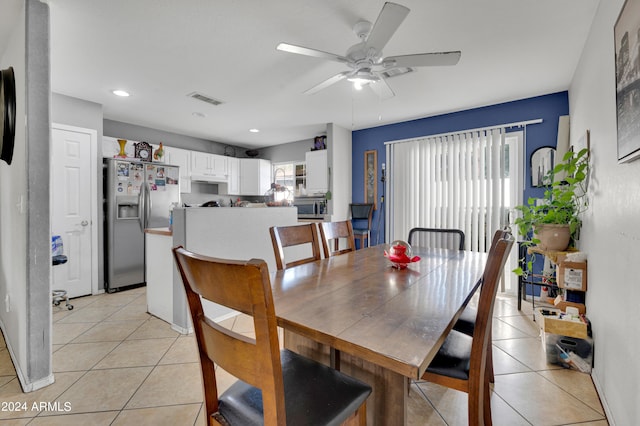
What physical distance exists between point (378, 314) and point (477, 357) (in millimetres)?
430

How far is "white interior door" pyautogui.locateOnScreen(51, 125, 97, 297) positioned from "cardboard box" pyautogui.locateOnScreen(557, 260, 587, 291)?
4950 mm

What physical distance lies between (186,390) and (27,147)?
5.71 ft

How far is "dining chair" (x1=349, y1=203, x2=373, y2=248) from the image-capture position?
187 inches

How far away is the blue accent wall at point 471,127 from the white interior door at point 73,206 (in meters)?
3.81

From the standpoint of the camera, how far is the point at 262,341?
25.5 inches

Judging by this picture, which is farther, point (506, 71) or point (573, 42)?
point (506, 71)

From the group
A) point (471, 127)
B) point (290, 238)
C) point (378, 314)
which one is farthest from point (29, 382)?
point (471, 127)

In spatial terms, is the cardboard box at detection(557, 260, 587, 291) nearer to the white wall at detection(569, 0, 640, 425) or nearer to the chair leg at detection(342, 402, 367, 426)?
the white wall at detection(569, 0, 640, 425)

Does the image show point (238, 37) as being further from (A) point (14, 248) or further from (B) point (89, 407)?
(B) point (89, 407)

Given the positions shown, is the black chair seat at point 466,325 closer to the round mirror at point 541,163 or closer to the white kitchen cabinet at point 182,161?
the round mirror at point 541,163

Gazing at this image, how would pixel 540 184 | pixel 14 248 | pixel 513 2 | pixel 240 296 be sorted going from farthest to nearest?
pixel 540 184 < pixel 14 248 < pixel 513 2 < pixel 240 296

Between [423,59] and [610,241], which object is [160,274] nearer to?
[423,59]

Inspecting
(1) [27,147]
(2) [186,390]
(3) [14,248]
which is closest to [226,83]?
(1) [27,147]

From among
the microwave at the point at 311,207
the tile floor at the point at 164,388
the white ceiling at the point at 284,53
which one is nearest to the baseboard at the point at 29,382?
the tile floor at the point at 164,388
